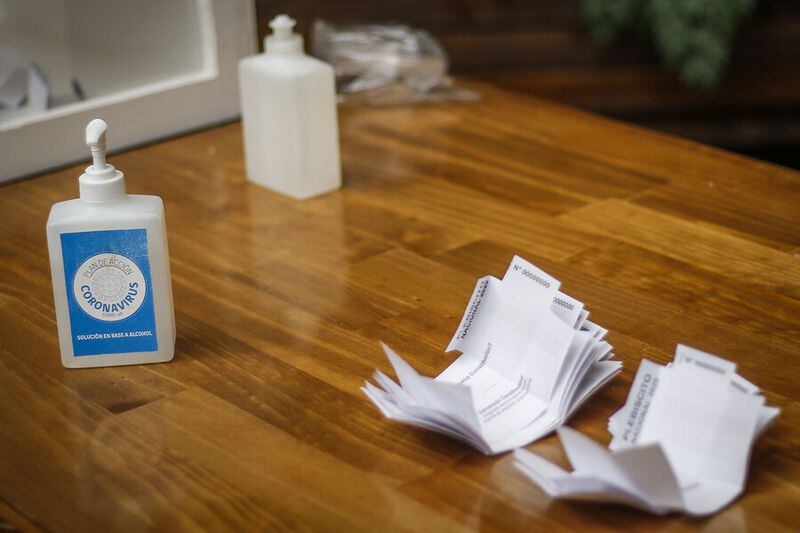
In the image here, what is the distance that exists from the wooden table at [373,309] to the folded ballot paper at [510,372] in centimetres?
2

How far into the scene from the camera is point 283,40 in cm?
117

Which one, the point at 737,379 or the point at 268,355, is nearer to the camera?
the point at 737,379

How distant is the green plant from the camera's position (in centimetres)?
241

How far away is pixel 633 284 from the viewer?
0.99 m

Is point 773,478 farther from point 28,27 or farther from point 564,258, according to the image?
point 28,27

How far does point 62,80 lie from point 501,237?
2.22ft

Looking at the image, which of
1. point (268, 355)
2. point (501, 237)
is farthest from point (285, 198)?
point (268, 355)

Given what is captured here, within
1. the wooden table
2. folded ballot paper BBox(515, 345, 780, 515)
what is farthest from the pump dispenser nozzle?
folded ballot paper BBox(515, 345, 780, 515)

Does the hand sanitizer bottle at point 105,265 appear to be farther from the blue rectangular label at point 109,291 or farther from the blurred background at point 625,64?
the blurred background at point 625,64

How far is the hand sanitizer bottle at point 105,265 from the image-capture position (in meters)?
0.79

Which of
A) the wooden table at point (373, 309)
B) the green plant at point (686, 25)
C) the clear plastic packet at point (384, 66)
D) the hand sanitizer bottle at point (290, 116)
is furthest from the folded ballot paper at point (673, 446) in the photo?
the green plant at point (686, 25)

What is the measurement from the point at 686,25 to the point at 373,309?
5.74 ft

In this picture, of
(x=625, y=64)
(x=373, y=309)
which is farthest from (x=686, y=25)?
(x=373, y=309)

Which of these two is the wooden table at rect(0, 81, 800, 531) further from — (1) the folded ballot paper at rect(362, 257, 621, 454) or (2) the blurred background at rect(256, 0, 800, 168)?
(2) the blurred background at rect(256, 0, 800, 168)
